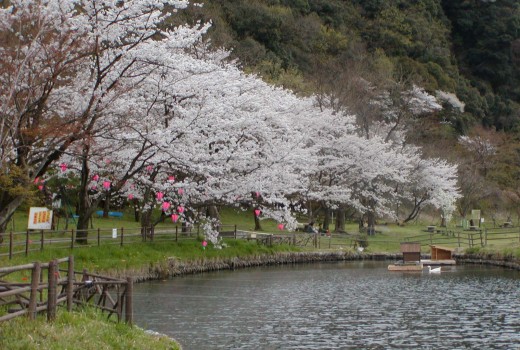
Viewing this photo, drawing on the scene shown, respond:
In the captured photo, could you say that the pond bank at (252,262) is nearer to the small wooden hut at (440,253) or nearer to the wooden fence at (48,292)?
the small wooden hut at (440,253)

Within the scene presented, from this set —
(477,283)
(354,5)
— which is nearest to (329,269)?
(477,283)

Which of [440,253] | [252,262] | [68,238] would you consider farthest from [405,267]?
[68,238]

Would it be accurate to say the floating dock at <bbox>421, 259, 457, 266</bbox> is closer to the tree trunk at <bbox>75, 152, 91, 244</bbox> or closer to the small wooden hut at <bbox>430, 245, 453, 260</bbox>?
the small wooden hut at <bbox>430, 245, 453, 260</bbox>

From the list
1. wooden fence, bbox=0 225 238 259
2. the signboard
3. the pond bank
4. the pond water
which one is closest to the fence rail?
wooden fence, bbox=0 225 238 259

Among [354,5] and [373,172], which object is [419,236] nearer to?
[373,172]

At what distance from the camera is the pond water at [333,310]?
2055 centimetres

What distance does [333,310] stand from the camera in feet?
85.5

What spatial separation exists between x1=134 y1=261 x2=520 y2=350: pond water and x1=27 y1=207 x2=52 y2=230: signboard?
14.8 feet

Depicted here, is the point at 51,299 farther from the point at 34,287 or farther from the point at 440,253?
the point at 440,253

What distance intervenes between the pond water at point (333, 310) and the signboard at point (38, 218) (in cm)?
450

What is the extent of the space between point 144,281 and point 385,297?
34.1 feet

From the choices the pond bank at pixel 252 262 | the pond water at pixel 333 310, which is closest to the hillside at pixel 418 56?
Answer: the pond bank at pixel 252 262

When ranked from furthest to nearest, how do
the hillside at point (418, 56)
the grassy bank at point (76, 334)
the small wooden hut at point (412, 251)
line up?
the hillside at point (418, 56), the small wooden hut at point (412, 251), the grassy bank at point (76, 334)

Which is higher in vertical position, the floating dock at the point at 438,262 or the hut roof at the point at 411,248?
the hut roof at the point at 411,248
